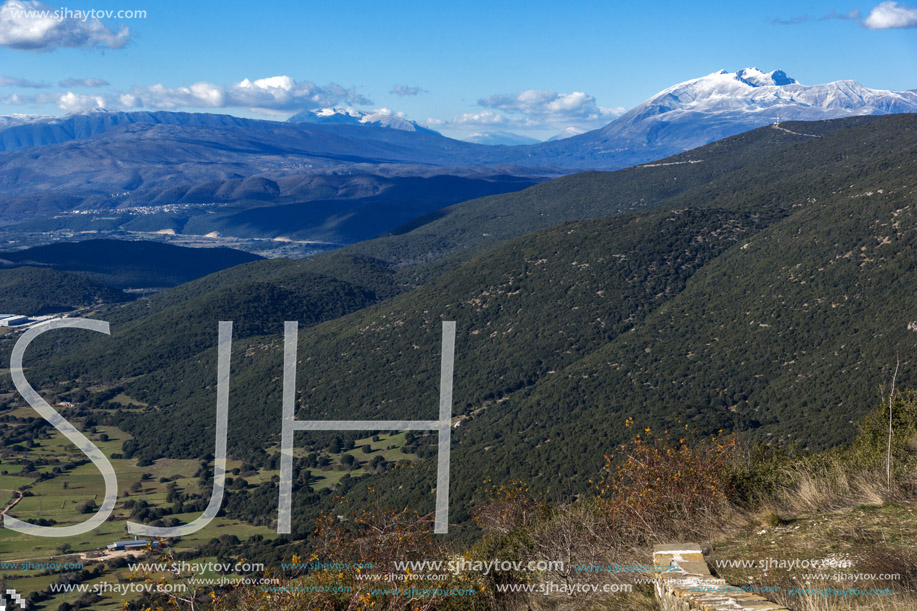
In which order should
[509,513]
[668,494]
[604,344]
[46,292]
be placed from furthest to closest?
[46,292] < [604,344] < [509,513] < [668,494]

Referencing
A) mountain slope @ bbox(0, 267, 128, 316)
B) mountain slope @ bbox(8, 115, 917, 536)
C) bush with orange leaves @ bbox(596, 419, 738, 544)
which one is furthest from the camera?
mountain slope @ bbox(0, 267, 128, 316)

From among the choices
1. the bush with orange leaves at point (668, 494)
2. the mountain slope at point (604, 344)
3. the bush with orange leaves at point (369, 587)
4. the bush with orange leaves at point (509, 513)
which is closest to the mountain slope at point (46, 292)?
the mountain slope at point (604, 344)

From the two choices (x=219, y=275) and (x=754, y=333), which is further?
(x=219, y=275)

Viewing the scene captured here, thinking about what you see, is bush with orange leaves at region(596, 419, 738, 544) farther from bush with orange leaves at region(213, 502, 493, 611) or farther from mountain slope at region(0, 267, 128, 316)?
mountain slope at region(0, 267, 128, 316)

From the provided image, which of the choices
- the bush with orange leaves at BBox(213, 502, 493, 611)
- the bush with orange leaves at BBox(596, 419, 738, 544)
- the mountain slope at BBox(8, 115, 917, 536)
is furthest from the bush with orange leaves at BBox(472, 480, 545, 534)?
the mountain slope at BBox(8, 115, 917, 536)

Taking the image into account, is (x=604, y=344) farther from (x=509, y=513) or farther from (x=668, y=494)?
(x=668, y=494)

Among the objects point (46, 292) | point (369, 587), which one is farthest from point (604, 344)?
point (46, 292)

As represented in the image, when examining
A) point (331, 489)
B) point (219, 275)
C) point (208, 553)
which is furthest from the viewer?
point (219, 275)

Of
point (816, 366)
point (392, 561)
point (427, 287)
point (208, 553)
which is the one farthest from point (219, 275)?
point (392, 561)

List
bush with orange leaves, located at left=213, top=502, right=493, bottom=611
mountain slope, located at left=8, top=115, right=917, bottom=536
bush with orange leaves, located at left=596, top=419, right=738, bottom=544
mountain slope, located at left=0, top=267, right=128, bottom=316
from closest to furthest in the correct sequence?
1. bush with orange leaves, located at left=213, top=502, right=493, bottom=611
2. bush with orange leaves, located at left=596, top=419, right=738, bottom=544
3. mountain slope, located at left=8, top=115, right=917, bottom=536
4. mountain slope, located at left=0, top=267, right=128, bottom=316

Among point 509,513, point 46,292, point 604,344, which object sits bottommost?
point 46,292

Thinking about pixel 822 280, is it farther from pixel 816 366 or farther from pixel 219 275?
pixel 219 275
